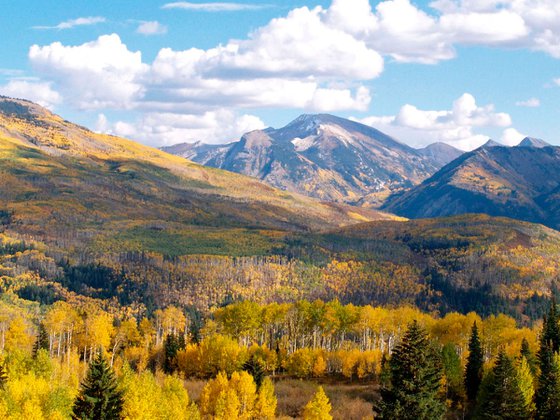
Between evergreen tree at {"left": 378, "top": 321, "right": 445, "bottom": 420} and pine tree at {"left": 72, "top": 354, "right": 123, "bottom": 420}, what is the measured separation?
85.6 feet

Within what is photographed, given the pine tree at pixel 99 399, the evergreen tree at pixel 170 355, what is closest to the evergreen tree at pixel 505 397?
the pine tree at pixel 99 399

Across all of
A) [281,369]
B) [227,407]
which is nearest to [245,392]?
[227,407]

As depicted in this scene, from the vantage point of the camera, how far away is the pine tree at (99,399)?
63188 mm

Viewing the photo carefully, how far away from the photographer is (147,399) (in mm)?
65500

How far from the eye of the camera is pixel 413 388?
60.2 metres

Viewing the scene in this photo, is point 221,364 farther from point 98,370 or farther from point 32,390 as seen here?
point 98,370

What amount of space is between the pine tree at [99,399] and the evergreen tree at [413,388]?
85.6 feet

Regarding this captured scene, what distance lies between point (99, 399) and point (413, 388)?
3025cm

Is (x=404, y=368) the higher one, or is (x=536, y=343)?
(x=404, y=368)

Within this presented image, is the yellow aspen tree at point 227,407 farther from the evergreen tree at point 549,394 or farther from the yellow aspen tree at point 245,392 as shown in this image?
the evergreen tree at point 549,394

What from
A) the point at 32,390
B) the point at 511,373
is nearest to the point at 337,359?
the point at 511,373

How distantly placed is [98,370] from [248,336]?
82597 mm

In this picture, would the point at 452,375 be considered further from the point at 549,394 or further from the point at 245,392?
the point at 245,392

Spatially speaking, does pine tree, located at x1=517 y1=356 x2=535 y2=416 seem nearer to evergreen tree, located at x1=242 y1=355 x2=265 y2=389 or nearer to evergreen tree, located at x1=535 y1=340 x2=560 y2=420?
evergreen tree, located at x1=535 y1=340 x2=560 y2=420
